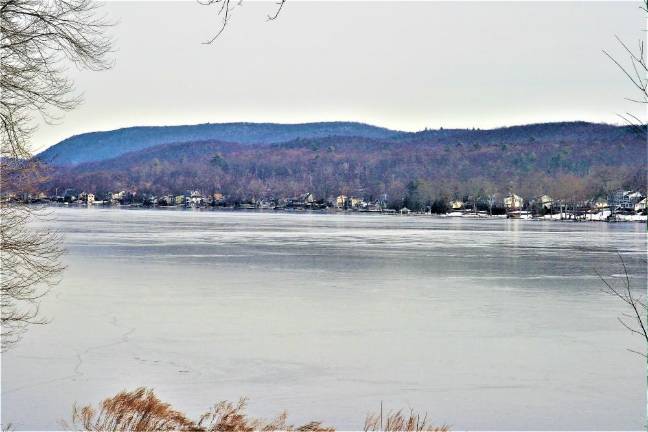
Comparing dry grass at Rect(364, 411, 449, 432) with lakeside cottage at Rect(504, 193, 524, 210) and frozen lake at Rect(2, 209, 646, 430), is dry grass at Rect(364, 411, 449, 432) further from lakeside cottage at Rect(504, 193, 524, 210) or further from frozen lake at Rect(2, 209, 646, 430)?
lakeside cottage at Rect(504, 193, 524, 210)

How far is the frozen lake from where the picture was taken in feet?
28.7

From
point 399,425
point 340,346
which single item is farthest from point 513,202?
point 399,425

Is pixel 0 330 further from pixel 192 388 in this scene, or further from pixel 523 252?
pixel 523 252

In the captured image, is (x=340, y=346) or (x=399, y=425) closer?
(x=399, y=425)

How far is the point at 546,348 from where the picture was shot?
11688mm

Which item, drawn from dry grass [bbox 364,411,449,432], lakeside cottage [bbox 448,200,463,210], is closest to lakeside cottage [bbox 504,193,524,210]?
Answer: lakeside cottage [bbox 448,200,463,210]

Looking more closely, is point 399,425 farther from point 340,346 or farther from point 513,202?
point 513,202

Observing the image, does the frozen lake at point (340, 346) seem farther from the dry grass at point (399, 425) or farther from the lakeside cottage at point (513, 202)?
the lakeside cottage at point (513, 202)

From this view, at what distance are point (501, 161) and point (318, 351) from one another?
499 feet

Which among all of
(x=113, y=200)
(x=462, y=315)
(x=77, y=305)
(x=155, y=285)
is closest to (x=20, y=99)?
(x=77, y=305)

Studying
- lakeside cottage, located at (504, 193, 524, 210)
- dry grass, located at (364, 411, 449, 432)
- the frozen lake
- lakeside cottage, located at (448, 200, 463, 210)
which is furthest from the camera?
lakeside cottage, located at (448, 200, 463, 210)

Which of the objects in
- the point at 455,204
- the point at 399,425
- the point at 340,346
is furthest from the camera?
the point at 455,204

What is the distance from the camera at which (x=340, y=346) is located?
38.4 ft

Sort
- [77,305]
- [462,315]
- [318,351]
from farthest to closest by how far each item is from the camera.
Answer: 1. [77,305]
2. [462,315]
3. [318,351]
